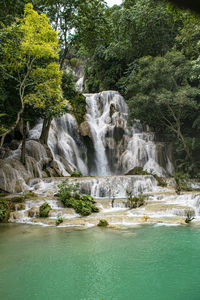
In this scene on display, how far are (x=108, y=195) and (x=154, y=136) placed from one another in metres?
10.7

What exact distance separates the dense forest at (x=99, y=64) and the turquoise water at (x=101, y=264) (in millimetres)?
3892

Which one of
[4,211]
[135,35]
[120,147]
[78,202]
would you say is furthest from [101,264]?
[135,35]

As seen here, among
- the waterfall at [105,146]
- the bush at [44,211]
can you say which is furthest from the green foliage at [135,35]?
the bush at [44,211]

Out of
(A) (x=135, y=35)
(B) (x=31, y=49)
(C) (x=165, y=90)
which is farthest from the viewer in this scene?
(A) (x=135, y=35)

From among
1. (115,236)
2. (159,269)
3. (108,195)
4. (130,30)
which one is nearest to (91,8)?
(130,30)

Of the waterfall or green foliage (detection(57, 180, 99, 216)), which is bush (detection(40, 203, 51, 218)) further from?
the waterfall

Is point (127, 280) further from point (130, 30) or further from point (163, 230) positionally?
point (130, 30)

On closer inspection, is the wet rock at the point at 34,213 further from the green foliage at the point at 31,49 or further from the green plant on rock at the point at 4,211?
the green foliage at the point at 31,49

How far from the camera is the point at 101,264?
489cm

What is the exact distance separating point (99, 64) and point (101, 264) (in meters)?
27.3

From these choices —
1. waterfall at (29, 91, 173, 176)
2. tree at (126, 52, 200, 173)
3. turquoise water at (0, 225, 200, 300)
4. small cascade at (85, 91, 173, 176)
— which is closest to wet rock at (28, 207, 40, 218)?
turquoise water at (0, 225, 200, 300)

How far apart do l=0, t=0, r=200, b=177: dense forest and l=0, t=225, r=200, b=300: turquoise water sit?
3.89 metres

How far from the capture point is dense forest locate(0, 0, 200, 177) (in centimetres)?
1003

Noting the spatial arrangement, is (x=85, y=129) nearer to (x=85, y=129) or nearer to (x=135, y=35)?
(x=85, y=129)
